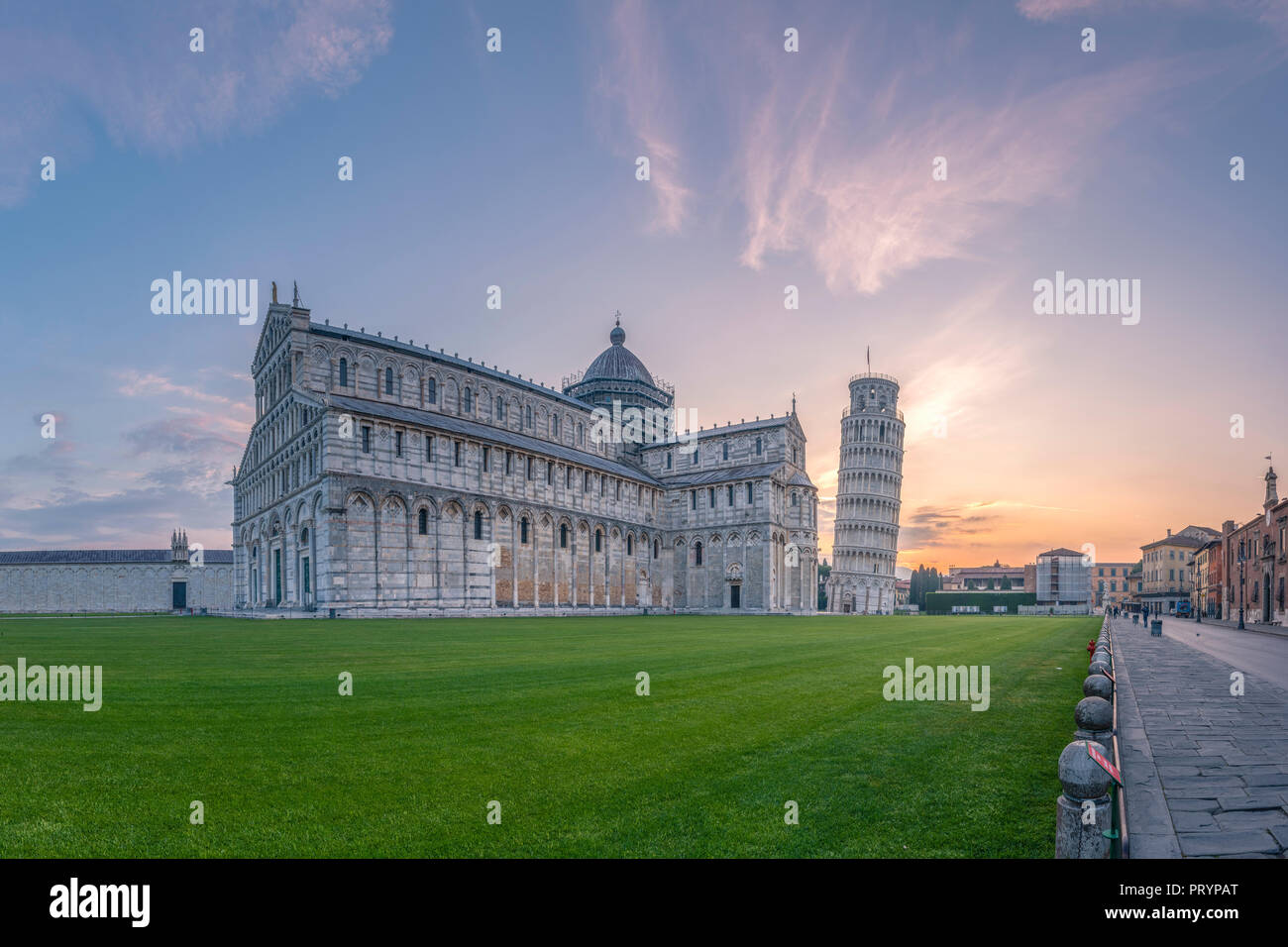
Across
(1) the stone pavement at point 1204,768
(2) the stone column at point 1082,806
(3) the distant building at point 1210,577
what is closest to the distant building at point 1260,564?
(3) the distant building at point 1210,577

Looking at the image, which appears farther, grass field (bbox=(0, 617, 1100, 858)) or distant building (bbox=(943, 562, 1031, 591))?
distant building (bbox=(943, 562, 1031, 591))

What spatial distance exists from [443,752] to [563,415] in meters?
65.1

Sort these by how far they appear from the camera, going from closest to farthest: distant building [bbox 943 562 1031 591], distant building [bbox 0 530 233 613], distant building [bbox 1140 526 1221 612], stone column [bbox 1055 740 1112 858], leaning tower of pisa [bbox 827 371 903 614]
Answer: stone column [bbox 1055 740 1112 858]
distant building [bbox 0 530 233 613]
leaning tower of pisa [bbox 827 371 903 614]
distant building [bbox 1140 526 1221 612]
distant building [bbox 943 562 1031 591]

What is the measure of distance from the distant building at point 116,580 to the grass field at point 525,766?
7303 cm

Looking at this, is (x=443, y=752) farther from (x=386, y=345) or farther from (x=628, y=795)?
(x=386, y=345)

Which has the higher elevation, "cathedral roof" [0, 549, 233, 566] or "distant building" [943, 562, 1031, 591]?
"cathedral roof" [0, 549, 233, 566]

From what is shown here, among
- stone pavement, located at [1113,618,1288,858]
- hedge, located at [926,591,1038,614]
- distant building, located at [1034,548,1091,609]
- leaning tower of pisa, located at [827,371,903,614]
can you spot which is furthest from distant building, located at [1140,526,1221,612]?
stone pavement, located at [1113,618,1288,858]

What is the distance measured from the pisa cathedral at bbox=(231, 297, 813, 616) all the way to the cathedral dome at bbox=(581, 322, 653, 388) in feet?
13.0

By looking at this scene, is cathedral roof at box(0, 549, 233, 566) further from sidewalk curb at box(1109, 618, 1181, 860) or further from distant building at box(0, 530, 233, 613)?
sidewalk curb at box(1109, 618, 1181, 860)

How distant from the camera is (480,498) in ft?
170

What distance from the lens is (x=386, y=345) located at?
179 feet

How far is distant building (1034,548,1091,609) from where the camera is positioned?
401 ft
